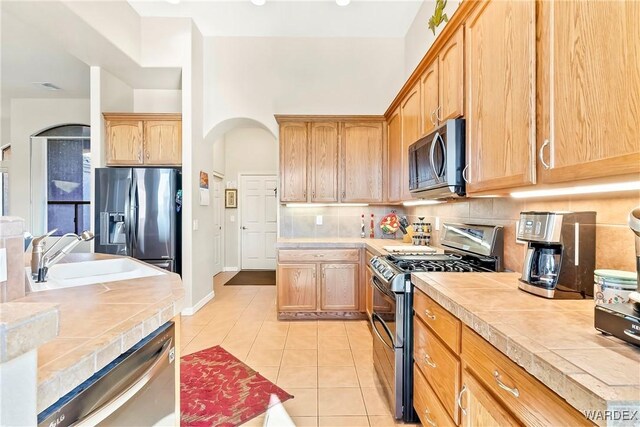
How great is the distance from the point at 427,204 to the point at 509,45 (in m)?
2.01

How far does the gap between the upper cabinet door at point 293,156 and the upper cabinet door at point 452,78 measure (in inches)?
73.2

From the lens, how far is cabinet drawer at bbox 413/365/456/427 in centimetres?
131

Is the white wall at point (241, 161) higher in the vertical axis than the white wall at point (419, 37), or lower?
lower

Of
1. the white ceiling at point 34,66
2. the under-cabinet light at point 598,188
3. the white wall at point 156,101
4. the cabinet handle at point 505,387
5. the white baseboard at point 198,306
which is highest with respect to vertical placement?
the white ceiling at point 34,66

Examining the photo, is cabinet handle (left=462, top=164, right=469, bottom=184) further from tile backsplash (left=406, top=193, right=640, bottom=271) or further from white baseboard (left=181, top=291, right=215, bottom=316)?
white baseboard (left=181, top=291, right=215, bottom=316)

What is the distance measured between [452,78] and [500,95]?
0.57m

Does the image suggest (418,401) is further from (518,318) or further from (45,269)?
(45,269)

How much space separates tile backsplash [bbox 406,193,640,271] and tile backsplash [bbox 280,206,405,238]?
1.57 metres

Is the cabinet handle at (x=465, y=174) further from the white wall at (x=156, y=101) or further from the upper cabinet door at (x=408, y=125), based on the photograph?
the white wall at (x=156, y=101)

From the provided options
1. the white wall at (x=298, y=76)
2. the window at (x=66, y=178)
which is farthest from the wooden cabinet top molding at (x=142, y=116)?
the window at (x=66, y=178)

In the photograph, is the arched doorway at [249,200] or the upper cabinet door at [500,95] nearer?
the upper cabinet door at [500,95]

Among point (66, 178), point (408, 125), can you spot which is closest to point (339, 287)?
point (408, 125)

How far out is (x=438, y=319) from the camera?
1.35 meters

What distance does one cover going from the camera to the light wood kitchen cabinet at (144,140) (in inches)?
141
